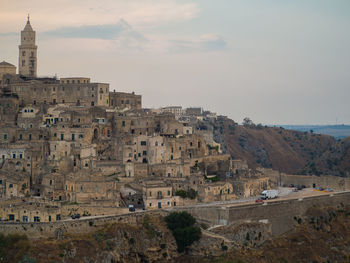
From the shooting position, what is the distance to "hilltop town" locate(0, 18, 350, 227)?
6131 cm

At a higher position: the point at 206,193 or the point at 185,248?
the point at 206,193

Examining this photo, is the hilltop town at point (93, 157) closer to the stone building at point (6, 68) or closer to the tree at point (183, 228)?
the stone building at point (6, 68)

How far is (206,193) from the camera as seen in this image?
215 feet

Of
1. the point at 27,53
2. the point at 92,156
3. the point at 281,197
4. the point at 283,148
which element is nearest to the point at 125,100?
the point at 27,53

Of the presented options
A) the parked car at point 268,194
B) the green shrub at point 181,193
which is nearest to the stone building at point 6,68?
the green shrub at point 181,193

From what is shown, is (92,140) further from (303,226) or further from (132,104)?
(303,226)

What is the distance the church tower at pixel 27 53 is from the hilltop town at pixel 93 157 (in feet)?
0.44

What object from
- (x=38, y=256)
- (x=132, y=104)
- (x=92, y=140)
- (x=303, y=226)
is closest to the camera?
(x=38, y=256)

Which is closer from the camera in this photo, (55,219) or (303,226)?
(55,219)

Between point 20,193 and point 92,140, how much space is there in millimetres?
12747

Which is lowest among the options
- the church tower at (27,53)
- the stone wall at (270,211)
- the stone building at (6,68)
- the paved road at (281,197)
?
the stone wall at (270,211)

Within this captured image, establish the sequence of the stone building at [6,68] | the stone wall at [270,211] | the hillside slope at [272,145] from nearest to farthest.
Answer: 1. the stone wall at [270,211]
2. the stone building at [6,68]
3. the hillside slope at [272,145]

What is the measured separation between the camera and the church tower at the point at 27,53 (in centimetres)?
8694

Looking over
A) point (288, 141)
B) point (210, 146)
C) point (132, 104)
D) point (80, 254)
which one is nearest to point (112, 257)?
point (80, 254)
